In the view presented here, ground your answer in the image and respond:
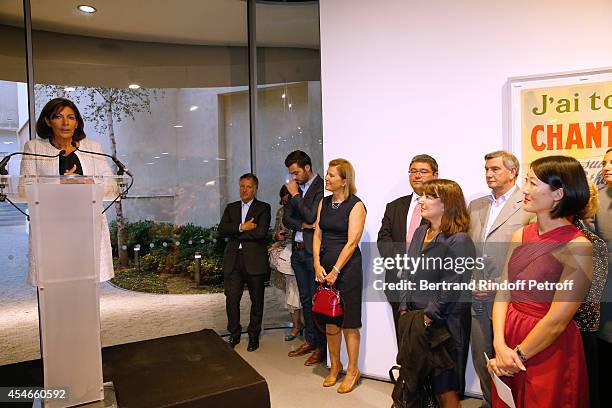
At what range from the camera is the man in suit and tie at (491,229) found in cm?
245

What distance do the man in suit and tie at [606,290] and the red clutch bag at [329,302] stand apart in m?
1.52

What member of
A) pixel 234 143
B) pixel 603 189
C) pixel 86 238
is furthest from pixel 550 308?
pixel 234 143

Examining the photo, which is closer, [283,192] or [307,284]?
[307,284]

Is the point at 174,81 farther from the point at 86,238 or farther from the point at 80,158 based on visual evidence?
the point at 86,238

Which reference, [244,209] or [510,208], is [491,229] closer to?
[510,208]

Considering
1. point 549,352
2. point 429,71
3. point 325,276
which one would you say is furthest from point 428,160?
point 549,352

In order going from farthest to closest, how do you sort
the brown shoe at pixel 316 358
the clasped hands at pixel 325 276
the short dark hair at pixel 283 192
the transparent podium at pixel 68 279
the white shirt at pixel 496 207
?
the short dark hair at pixel 283 192
the brown shoe at pixel 316 358
the clasped hands at pixel 325 276
the white shirt at pixel 496 207
the transparent podium at pixel 68 279

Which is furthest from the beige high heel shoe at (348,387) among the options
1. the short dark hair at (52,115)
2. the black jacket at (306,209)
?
the short dark hair at (52,115)

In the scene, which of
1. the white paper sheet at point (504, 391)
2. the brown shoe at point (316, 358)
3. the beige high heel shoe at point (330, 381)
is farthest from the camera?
the brown shoe at point (316, 358)

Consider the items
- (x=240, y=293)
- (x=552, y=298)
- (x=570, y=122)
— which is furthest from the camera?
(x=240, y=293)

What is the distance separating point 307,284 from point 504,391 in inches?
85.5

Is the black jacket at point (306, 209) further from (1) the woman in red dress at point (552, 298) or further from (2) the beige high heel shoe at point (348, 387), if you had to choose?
(1) the woman in red dress at point (552, 298)

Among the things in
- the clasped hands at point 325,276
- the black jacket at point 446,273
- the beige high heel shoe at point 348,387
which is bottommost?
the beige high heel shoe at point 348,387

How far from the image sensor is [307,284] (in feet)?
12.7
